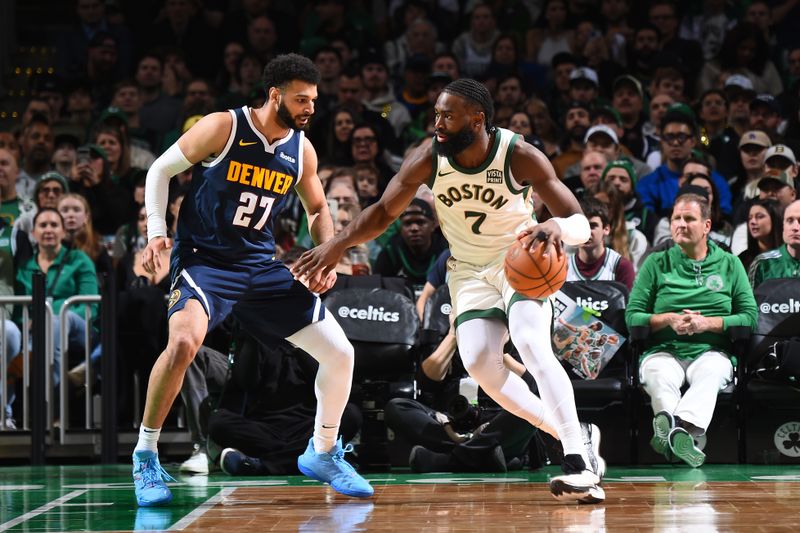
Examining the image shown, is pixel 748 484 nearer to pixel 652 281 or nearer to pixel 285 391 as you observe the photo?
pixel 652 281

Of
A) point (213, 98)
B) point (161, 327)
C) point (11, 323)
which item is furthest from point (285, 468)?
point (213, 98)

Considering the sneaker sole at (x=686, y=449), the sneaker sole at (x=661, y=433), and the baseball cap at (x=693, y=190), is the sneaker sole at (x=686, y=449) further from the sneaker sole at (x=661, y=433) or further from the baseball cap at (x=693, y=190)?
the baseball cap at (x=693, y=190)

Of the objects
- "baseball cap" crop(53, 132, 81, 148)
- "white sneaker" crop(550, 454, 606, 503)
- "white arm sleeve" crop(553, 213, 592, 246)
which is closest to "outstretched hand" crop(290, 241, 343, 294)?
"white arm sleeve" crop(553, 213, 592, 246)

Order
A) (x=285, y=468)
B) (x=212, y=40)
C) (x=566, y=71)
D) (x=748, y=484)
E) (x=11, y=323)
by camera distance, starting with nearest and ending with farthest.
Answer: (x=748, y=484) < (x=285, y=468) < (x=11, y=323) < (x=566, y=71) < (x=212, y=40)

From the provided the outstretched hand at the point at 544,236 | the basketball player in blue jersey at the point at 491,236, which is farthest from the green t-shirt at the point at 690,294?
the outstretched hand at the point at 544,236

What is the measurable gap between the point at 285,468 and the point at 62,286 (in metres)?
2.51

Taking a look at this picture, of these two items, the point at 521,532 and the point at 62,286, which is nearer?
the point at 521,532

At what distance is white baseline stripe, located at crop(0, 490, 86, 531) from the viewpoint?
17.3ft

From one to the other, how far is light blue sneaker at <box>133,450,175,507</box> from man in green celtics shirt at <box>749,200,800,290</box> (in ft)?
14.3

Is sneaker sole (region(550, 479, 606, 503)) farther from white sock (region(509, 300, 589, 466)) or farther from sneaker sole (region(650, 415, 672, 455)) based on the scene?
sneaker sole (region(650, 415, 672, 455))

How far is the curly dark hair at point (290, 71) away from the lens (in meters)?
5.79

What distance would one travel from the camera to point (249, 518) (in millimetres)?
5242

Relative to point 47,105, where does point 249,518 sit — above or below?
below

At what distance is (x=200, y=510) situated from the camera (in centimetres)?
555
